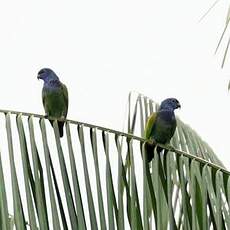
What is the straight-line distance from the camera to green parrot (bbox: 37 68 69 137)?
219 inches

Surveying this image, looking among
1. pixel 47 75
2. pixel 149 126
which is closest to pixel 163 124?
pixel 149 126

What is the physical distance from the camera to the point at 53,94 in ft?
18.3

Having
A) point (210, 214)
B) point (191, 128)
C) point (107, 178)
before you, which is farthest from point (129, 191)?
point (191, 128)

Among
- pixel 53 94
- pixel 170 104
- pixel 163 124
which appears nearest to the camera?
pixel 163 124

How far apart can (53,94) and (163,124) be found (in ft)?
3.40

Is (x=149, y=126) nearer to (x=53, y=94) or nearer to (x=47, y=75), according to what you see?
(x=53, y=94)

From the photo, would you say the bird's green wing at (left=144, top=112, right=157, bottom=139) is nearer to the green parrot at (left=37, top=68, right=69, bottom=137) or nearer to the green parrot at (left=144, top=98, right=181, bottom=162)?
the green parrot at (left=144, top=98, right=181, bottom=162)

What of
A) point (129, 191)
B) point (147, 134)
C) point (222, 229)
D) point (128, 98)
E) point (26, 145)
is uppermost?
point (128, 98)

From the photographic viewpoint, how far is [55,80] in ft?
18.6

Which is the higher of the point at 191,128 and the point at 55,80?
the point at 55,80

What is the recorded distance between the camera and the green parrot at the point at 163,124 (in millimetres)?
4924

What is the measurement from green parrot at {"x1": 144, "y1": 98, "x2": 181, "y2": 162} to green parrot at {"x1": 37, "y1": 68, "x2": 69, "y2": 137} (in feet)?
2.73

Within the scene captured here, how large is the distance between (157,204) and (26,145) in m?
0.67

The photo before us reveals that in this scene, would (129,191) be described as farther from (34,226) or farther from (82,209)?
(34,226)
